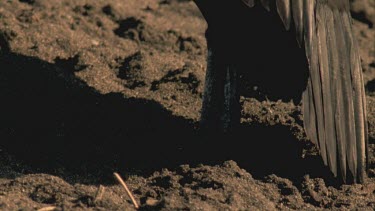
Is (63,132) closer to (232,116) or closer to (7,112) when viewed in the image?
(7,112)

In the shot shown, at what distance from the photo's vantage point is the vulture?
353 cm

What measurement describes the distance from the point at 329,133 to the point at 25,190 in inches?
51.8

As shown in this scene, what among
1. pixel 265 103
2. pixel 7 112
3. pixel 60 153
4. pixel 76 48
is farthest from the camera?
pixel 76 48

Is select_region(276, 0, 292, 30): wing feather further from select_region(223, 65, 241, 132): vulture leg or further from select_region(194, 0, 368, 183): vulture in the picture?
select_region(223, 65, 241, 132): vulture leg

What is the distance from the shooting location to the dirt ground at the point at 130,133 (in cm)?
367

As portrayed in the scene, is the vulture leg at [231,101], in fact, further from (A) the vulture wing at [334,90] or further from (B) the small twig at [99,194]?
(B) the small twig at [99,194]

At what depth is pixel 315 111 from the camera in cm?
371

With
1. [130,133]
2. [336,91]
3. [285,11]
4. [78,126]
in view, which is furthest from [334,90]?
[78,126]

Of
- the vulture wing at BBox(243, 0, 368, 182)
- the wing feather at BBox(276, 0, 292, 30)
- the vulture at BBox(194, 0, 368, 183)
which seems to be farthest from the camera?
the vulture wing at BBox(243, 0, 368, 182)

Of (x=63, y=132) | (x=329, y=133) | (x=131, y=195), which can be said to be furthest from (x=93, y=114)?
(x=329, y=133)

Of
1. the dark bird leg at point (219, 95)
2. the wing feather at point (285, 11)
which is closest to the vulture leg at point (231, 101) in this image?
the dark bird leg at point (219, 95)

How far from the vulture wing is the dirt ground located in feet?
0.69

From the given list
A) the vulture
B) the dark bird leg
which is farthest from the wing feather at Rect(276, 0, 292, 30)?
the dark bird leg

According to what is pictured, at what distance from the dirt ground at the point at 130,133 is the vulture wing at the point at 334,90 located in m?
0.21
